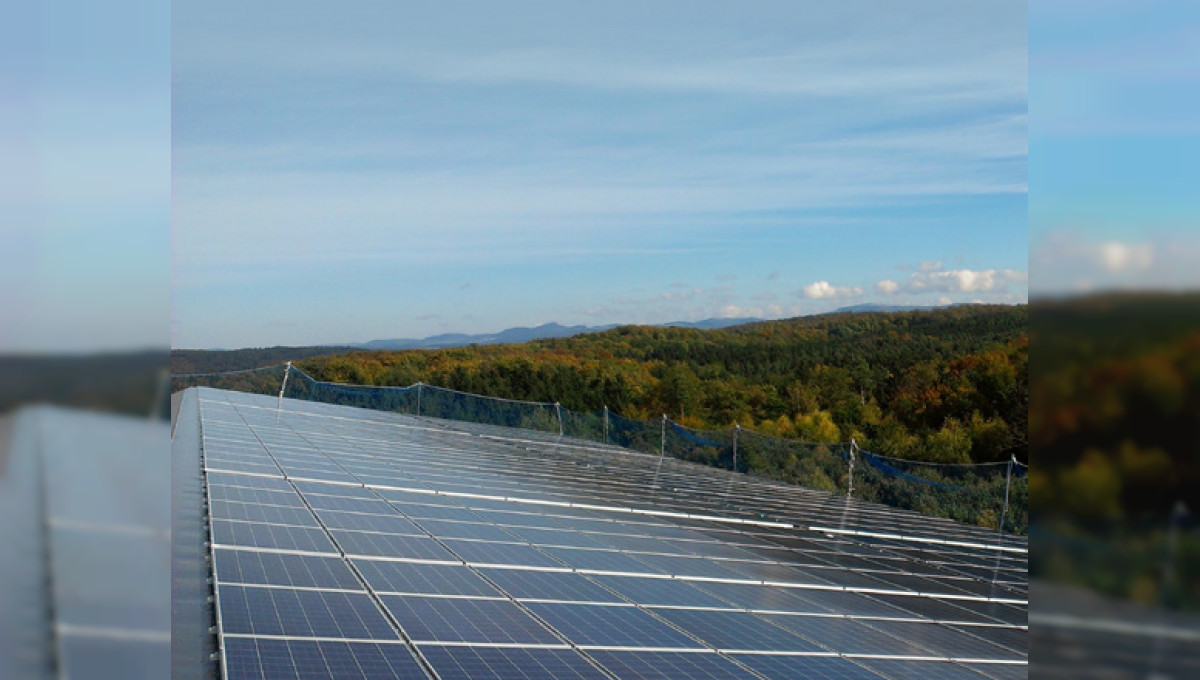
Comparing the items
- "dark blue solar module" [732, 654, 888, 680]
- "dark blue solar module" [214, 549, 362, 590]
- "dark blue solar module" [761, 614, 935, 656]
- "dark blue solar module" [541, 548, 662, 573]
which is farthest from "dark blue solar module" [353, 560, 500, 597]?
"dark blue solar module" [761, 614, 935, 656]

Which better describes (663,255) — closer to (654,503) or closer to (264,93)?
(264,93)

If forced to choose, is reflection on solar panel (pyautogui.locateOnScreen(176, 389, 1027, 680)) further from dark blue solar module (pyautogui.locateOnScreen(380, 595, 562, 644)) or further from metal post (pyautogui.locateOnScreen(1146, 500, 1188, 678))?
metal post (pyautogui.locateOnScreen(1146, 500, 1188, 678))

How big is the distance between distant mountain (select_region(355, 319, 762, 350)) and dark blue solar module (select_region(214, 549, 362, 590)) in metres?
58.0

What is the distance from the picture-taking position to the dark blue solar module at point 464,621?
238 inches

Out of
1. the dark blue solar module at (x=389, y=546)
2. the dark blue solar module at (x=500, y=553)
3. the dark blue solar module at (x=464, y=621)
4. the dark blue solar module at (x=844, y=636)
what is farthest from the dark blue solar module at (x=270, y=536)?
the dark blue solar module at (x=844, y=636)

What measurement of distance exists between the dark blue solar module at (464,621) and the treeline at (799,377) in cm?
3706

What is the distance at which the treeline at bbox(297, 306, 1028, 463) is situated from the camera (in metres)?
47.7

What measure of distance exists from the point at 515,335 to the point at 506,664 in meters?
72.1

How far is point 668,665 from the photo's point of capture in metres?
6.01

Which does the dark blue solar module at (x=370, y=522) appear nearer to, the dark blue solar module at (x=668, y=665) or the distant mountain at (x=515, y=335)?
the dark blue solar module at (x=668, y=665)

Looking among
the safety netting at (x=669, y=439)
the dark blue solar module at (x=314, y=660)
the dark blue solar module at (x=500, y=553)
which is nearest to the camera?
the dark blue solar module at (x=314, y=660)

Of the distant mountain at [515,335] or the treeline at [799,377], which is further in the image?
the distant mountain at [515,335]

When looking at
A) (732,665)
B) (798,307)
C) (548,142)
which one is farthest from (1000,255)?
(732,665)

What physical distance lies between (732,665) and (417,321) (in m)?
73.8
